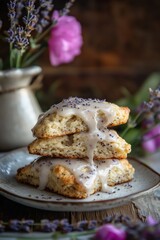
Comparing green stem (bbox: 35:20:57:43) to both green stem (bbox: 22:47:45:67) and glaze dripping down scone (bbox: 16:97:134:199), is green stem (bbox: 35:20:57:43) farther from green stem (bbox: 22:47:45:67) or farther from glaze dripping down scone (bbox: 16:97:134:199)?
glaze dripping down scone (bbox: 16:97:134:199)

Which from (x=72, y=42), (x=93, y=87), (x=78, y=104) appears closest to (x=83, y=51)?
(x=93, y=87)

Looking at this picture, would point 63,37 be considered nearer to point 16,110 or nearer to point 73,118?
point 16,110

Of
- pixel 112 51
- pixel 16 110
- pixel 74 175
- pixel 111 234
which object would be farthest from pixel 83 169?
pixel 112 51

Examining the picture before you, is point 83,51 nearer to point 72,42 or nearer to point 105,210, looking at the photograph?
point 72,42

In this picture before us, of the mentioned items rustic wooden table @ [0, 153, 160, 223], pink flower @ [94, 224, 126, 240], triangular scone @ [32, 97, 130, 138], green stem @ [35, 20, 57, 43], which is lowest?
rustic wooden table @ [0, 153, 160, 223]

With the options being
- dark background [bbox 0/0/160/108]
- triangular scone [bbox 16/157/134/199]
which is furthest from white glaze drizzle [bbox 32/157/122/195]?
dark background [bbox 0/0/160/108]

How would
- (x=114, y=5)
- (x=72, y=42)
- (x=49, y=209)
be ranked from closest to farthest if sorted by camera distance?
1. (x=49, y=209)
2. (x=72, y=42)
3. (x=114, y=5)

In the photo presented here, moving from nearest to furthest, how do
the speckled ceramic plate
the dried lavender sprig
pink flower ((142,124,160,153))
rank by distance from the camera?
the speckled ceramic plate
the dried lavender sprig
pink flower ((142,124,160,153))
